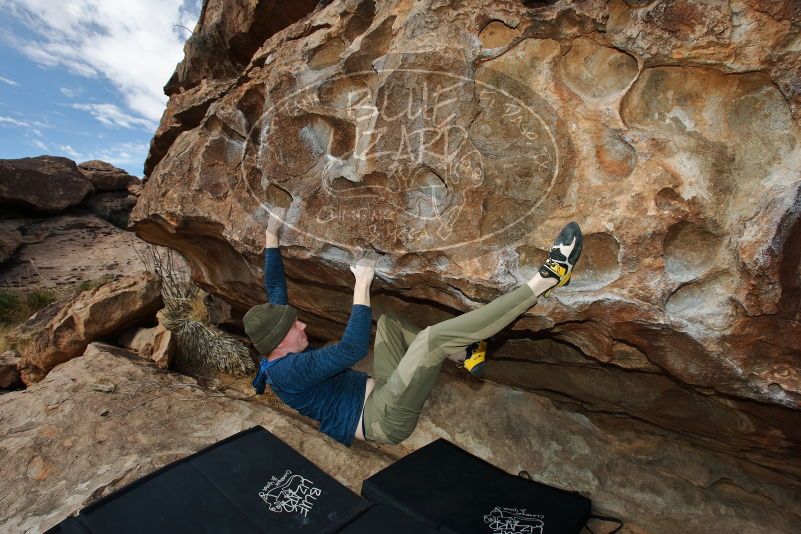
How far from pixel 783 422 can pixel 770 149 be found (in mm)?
1282

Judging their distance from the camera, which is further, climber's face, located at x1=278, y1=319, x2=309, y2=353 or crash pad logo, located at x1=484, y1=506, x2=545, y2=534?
climber's face, located at x1=278, y1=319, x2=309, y2=353

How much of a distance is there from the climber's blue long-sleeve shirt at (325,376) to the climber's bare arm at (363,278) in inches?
2.2

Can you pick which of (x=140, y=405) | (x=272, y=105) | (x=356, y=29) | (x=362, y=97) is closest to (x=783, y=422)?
(x=362, y=97)

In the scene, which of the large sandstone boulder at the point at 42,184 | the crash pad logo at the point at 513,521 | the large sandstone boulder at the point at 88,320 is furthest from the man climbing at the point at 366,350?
the large sandstone boulder at the point at 42,184

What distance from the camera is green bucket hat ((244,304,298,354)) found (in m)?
2.81

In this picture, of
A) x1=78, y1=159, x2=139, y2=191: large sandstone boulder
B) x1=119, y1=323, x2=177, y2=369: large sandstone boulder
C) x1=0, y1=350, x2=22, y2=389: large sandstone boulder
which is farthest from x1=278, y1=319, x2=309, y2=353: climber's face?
x1=78, y1=159, x2=139, y2=191: large sandstone boulder

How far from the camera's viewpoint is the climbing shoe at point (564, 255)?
2.28 metres

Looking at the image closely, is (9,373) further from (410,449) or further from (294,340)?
(410,449)

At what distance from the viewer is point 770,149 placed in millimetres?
2074

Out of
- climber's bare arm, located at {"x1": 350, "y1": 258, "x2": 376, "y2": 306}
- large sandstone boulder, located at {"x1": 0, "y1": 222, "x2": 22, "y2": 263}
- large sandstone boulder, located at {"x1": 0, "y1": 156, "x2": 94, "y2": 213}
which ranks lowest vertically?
large sandstone boulder, located at {"x1": 0, "y1": 222, "x2": 22, "y2": 263}

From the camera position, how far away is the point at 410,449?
3.47 metres

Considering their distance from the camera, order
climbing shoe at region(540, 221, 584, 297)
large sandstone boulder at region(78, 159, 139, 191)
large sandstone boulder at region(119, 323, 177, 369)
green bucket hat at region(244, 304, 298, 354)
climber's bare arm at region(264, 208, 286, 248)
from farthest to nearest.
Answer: large sandstone boulder at region(78, 159, 139, 191) → large sandstone boulder at region(119, 323, 177, 369) → climber's bare arm at region(264, 208, 286, 248) → green bucket hat at region(244, 304, 298, 354) → climbing shoe at region(540, 221, 584, 297)

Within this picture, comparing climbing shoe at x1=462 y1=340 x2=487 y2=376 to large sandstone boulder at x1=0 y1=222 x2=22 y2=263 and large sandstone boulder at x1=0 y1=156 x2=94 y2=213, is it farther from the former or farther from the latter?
large sandstone boulder at x1=0 y1=156 x2=94 y2=213

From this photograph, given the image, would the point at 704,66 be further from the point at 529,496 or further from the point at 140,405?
the point at 140,405
